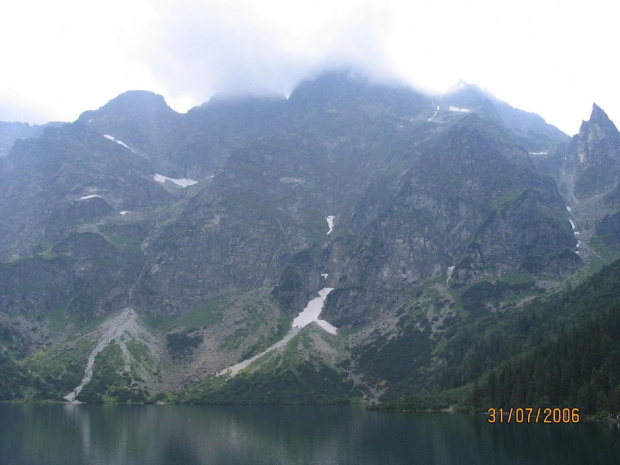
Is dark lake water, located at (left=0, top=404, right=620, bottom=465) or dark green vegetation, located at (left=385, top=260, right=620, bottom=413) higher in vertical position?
dark green vegetation, located at (left=385, top=260, right=620, bottom=413)

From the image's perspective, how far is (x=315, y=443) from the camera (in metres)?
105

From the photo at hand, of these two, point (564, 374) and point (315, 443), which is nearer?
point (315, 443)

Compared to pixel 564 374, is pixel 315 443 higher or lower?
lower

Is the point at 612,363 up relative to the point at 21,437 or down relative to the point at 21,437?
up

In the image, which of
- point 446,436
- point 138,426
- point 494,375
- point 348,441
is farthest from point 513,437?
point 138,426

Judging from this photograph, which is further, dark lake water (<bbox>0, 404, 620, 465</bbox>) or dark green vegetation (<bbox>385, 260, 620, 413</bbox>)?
dark green vegetation (<bbox>385, 260, 620, 413</bbox>)

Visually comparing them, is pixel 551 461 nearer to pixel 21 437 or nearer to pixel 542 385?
pixel 542 385

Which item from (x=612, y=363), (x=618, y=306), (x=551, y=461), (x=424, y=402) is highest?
(x=618, y=306)

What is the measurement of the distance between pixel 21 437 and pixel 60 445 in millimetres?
15668

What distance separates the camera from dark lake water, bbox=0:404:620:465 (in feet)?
259

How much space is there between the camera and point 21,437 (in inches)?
4279

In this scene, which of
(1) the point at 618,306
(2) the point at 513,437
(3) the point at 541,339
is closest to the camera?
(2) the point at 513,437

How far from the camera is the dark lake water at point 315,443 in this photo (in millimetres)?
78875

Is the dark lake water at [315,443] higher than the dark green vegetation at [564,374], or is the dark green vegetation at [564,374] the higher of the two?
the dark green vegetation at [564,374]
